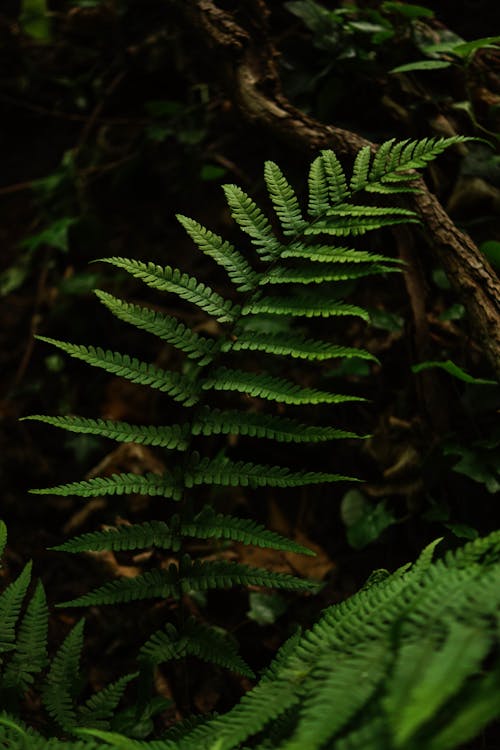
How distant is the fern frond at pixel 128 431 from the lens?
1.81 m

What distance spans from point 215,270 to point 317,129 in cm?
105

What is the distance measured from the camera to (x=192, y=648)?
1.82 m

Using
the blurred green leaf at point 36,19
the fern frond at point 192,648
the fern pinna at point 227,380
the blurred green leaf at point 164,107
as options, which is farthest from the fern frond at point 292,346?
the blurred green leaf at point 36,19

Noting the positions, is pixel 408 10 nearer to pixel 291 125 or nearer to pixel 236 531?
pixel 291 125

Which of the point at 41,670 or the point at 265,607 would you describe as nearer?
the point at 41,670

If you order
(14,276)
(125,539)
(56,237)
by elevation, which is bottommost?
(14,276)

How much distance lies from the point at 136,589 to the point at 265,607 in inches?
27.8

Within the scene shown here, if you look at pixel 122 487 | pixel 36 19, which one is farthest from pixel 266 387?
pixel 36 19

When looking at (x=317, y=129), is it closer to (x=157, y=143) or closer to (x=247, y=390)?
(x=247, y=390)

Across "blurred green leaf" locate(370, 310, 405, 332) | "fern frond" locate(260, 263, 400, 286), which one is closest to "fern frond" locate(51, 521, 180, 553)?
"fern frond" locate(260, 263, 400, 286)

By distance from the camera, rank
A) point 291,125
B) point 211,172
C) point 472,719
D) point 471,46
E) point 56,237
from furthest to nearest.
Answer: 1. point 56,237
2. point 211,172
3. point 291,125
4. point 471,46
5. point 472,719

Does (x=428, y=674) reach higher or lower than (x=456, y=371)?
higher

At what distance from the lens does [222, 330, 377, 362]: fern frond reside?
173 centimetres

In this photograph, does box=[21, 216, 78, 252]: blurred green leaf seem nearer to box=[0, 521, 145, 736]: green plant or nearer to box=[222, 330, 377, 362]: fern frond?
box=[222, 330, 377, 362]: fern frond
